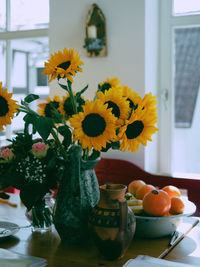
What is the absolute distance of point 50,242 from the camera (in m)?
1.20

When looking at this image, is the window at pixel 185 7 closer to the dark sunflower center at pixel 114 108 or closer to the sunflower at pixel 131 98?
the sunflower at pixel 131 98

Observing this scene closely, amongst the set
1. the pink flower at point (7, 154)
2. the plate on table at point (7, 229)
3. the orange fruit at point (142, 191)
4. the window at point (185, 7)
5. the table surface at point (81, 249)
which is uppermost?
the window at point (185, 7)

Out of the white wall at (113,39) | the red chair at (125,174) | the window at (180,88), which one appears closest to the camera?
the red chair at (125,174)

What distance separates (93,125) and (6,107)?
0.27 meters

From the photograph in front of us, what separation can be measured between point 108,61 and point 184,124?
0.72 metres

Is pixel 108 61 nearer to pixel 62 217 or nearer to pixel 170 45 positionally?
pixel 170 45

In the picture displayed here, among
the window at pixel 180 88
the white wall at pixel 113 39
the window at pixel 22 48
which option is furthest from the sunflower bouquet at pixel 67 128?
the window at pixel 22 48

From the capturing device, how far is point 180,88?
271 centimetres

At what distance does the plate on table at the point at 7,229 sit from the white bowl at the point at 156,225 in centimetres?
41

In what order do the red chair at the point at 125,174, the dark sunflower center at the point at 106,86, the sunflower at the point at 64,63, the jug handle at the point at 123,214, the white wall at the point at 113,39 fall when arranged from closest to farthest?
the jug handle at the point at 123,214 < the sunflower at the point at 64,63 < the dark sunflower center at the point at 106,86 < the red chair at the point at 125,174 < the white wall at the point at 113,39

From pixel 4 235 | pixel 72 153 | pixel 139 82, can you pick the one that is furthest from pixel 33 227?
pixel 139 82

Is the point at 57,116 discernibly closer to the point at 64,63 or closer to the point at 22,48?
the point at 64,63

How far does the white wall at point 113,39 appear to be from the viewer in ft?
8.16

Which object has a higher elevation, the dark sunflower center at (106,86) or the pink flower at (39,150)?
the dark sunflower center at (106,86)
